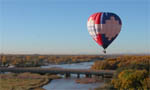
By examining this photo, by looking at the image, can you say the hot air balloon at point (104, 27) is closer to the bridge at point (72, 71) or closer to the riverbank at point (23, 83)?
the riverbank at point (23, 83)

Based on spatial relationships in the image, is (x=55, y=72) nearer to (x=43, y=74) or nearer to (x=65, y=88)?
(x=43, y=74)

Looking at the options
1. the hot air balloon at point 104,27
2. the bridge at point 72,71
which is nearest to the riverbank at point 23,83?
the bridge at point 72,71

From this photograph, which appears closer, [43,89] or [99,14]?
[99,14]

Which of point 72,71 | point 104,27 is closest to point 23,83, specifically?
point 72,71

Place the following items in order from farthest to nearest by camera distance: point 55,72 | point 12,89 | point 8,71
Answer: point 8,71 → point 55,72 → point 12,89

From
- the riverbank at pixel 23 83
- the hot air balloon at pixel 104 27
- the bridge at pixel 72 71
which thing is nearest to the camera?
the hot air balloon at pixel 104 27

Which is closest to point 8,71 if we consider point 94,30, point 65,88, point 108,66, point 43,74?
point 43,74

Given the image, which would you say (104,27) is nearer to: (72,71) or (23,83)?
(23,83)

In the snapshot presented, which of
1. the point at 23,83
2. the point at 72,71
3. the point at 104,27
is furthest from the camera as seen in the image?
the point at 72,71
